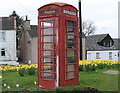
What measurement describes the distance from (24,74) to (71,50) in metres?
4.27

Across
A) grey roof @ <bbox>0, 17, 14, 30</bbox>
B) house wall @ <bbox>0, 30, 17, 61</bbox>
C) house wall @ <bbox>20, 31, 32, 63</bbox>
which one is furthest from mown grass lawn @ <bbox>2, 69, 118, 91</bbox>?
house wall @ <bbox>20, 31, 32, 63</bbox>

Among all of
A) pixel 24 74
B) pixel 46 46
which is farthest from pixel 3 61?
pixel 46 46

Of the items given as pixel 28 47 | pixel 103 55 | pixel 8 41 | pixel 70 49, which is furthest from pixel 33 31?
pixel 70 49

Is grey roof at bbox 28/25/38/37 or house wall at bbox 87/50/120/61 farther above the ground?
grey roof at bbox 28/25/38/37

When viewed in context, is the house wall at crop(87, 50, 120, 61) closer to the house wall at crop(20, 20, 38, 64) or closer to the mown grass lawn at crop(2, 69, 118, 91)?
the house wall at crop(20, 20, 38, 64)

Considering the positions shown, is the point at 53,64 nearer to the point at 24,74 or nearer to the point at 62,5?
the point at 62,5

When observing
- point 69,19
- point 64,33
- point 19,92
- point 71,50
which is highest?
point 69,19

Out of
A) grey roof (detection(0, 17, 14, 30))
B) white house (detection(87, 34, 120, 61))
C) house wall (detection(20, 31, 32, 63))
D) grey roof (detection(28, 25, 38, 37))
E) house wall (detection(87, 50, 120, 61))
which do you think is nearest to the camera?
grey roof (detection(0, 17, 14, 30))

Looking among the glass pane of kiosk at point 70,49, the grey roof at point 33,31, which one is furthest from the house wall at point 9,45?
the glass pane of kiosk at point 70,49

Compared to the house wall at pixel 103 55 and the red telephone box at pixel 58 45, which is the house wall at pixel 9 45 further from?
the red telephone box at pixel 58 45

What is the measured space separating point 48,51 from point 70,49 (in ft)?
2.60

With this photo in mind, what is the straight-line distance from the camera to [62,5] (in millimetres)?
6758

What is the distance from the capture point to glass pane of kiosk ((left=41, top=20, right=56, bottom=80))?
690 centimetres

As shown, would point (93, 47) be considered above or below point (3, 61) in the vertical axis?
above
